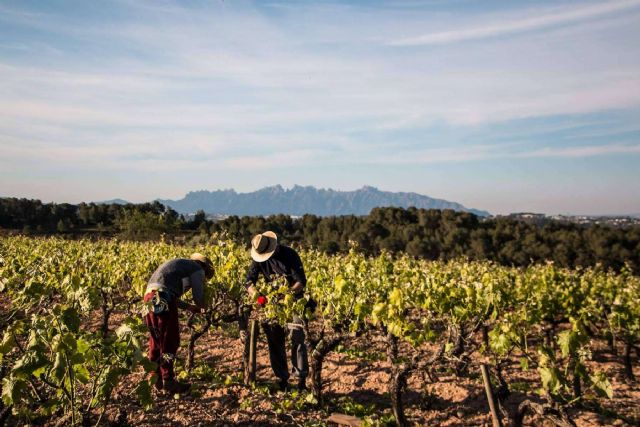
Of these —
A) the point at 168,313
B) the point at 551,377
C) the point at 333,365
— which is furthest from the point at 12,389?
the point at 333,365

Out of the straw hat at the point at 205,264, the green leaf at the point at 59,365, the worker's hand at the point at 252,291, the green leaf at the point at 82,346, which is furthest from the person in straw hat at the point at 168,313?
the green leaf at the point at 59,365

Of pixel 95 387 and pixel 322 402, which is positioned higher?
pixel 95 387

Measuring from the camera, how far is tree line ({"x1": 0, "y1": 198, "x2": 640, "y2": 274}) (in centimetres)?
4325

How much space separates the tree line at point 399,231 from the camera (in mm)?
43250

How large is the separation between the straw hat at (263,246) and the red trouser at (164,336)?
1.20m

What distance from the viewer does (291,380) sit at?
20.2ft

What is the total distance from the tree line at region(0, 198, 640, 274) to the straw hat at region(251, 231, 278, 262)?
33408mm

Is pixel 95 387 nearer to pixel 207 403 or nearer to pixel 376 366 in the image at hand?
pixel 207 403

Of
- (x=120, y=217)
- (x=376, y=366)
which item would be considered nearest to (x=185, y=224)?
(x=120, y=217)

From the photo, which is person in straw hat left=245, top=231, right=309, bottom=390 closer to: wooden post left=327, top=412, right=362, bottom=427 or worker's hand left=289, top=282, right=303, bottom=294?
worker's hand left=289, top=282, right=303, bottom=294

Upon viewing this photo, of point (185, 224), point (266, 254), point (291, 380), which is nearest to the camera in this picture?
point (266, 254)

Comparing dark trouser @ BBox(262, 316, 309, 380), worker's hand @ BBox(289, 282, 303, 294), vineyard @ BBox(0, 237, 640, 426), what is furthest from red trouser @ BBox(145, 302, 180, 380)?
worker's hand @ BBox(289, 282, 303, 294)

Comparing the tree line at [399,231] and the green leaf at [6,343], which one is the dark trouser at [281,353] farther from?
the tree line at [399,231]

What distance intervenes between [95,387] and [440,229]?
185 feet
